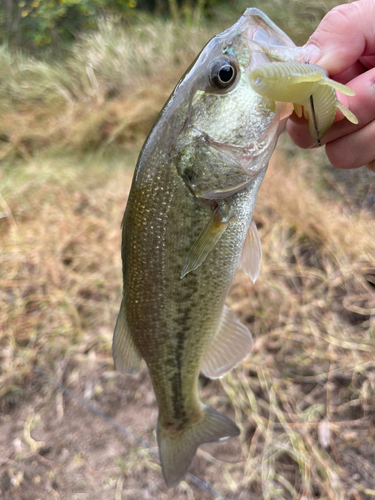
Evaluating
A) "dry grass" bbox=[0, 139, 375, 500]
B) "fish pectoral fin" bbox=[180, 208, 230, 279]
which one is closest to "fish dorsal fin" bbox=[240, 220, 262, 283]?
"fish pectoral fin" bbox=[180, 208, 230, 279]

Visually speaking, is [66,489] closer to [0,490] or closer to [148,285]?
[0,490]

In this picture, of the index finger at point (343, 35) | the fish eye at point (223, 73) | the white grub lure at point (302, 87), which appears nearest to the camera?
the white grub lure at point (302, 87)

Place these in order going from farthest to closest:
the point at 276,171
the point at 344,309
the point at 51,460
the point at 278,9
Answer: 1. the point at 278,9
2. the point at 276,171
3. the point at 344,309
4. the point at 51,460

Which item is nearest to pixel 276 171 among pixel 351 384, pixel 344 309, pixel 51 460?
pixel 344 309

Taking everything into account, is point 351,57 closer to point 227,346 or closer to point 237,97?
point 237,97

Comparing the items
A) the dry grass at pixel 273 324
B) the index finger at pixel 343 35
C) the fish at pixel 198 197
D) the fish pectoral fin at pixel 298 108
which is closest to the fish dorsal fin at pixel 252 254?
the fish at pixel 198 197

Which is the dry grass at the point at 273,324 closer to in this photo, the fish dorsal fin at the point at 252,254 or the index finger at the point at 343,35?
the fish dorsal fin at the point at 252,254

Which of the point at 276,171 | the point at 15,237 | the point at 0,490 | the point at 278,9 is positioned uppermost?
the point at 278,9

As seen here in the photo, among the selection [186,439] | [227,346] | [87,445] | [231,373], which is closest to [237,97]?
[227,346]
